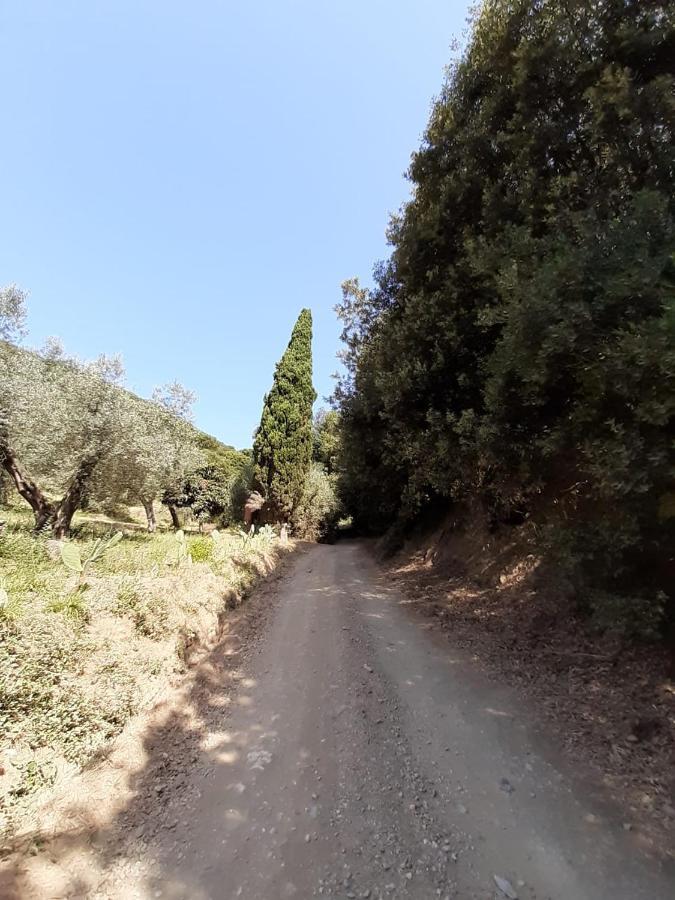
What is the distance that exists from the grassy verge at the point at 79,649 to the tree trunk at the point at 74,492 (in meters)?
5.96

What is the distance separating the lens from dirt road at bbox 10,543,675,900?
2.99 metres

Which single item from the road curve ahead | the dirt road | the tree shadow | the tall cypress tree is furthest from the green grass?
the tall cypress tree

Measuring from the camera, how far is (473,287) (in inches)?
332

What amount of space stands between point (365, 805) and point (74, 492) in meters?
15.8

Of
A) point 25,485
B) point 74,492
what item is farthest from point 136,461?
point 25,485

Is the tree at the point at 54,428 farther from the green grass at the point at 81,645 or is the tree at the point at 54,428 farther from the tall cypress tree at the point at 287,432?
the tall cypress tree at the point at 287,432

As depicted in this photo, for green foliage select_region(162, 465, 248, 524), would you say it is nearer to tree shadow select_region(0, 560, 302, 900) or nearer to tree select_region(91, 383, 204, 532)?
tree select_region(91, 383, 204, 532)

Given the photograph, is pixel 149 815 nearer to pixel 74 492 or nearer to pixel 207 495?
pixel 74 492

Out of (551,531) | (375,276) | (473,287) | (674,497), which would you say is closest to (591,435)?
(674,497)

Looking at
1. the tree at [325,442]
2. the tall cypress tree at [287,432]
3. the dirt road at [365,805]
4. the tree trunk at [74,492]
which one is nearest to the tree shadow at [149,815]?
the dirt road at [365,805]

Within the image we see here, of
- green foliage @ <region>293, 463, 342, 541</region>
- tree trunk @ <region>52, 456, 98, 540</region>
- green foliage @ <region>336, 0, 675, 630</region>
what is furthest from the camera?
green foliage @ <region>293, 463, 342, 541</region>

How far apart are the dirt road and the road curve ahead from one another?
14 millimetres

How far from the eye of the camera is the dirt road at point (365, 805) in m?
2.99

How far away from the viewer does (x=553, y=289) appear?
496 centimetres
